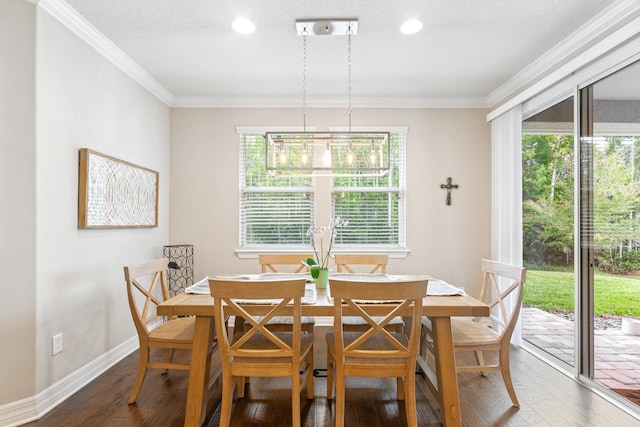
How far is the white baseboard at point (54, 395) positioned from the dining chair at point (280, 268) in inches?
46.1

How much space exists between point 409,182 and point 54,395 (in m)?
3.69

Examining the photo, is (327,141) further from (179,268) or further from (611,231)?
(179,268)

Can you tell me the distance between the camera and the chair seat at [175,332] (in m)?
2.38

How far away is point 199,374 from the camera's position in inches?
84.5

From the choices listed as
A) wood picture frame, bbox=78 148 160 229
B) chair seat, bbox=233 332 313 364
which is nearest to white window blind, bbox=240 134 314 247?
wood picture frame, bbox=78 148 160 229

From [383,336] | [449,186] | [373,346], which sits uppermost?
[449,186]

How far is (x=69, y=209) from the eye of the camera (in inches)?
103

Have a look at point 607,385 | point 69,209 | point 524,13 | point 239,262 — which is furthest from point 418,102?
point 69,209

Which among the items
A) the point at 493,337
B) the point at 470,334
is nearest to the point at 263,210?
the point at 470,334

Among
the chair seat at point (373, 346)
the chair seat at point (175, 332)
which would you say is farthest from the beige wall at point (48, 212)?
the chair seat at point (373, 346)

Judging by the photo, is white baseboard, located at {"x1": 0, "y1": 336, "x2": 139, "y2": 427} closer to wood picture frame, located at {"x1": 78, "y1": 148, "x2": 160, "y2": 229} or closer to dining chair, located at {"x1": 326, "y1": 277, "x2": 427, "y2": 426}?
wood picture frame, located at {"x1": 78, "y1": 148, "x2": 160, "y2": 229}

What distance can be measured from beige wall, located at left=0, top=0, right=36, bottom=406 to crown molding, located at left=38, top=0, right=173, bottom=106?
171mm

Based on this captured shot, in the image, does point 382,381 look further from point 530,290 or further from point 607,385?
point 530,290

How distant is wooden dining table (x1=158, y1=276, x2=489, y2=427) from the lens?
6.92ft
